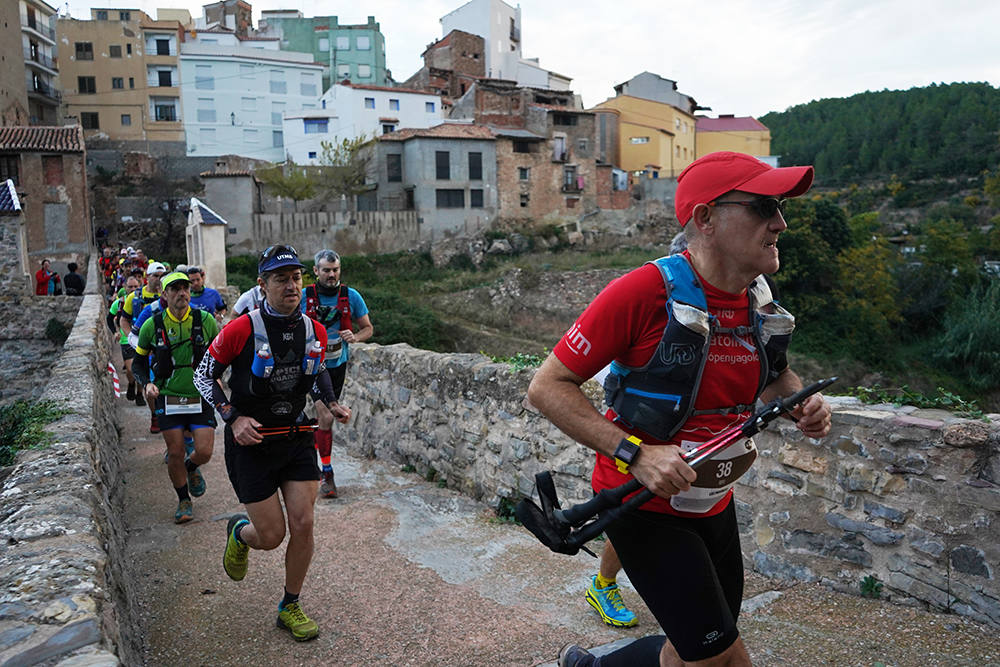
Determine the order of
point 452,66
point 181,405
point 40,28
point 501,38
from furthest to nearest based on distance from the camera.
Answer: point 501,38 < point 452,66 < point 40,28 < point 181,405

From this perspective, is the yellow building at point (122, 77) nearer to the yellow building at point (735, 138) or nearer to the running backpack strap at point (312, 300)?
the yellow building at point (735, 138)

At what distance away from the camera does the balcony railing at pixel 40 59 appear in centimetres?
5025

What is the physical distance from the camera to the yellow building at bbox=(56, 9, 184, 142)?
53.7 meters

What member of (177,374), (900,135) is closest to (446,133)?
(177,374)

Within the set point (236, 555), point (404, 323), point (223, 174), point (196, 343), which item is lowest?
point (404, 323)

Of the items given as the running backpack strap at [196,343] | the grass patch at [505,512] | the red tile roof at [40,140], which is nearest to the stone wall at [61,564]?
the running backpack strap at [196,343]

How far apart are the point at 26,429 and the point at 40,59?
58786 millimetres

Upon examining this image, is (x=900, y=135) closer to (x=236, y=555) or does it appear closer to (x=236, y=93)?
(x=236, y=93)

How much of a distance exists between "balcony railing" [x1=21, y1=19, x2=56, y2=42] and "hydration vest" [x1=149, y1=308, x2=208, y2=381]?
56172 mm

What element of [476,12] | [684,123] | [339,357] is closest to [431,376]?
[339,357]

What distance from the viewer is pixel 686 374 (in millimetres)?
2148

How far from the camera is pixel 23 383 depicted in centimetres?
1741

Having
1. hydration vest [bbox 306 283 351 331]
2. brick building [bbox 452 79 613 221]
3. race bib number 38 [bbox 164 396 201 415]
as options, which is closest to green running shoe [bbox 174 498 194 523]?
race bib number 38 [bbox 164 396 201 415]

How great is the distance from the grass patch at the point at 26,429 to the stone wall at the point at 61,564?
97mm
